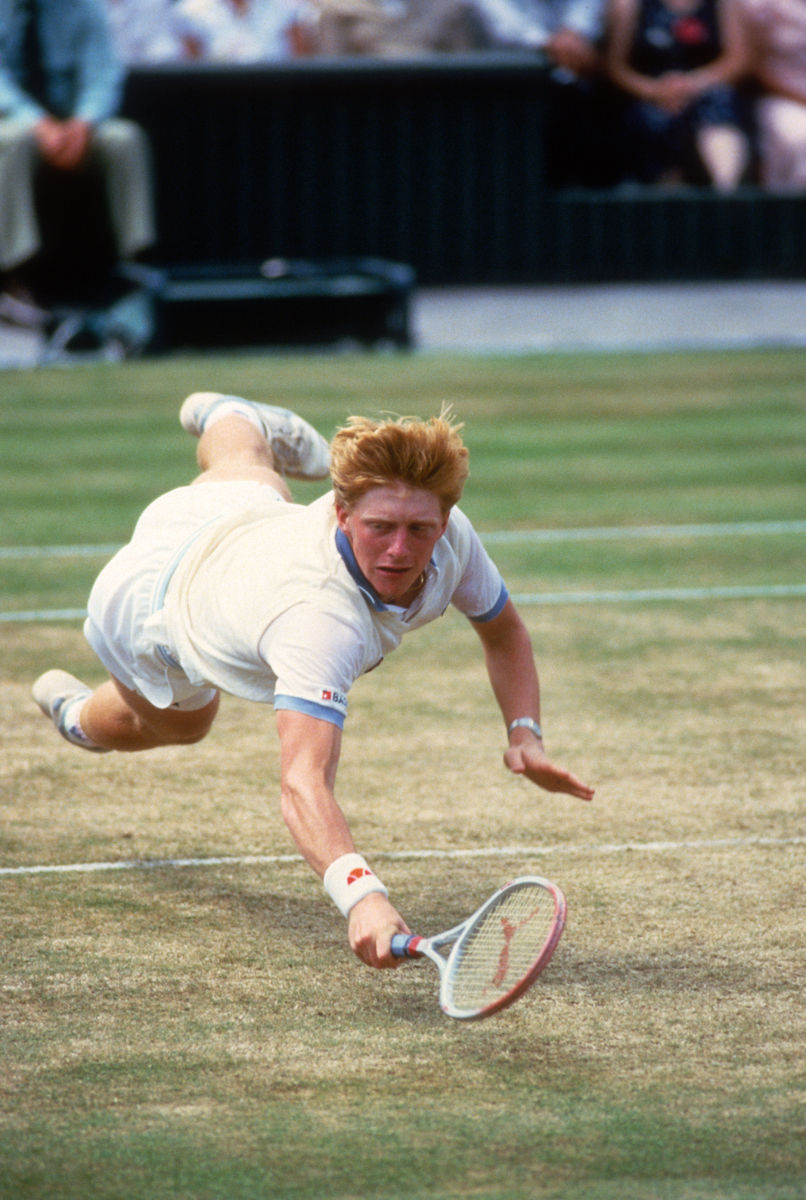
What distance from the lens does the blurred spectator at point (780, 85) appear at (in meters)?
20.9

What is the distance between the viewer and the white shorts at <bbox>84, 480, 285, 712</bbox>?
16.6ft

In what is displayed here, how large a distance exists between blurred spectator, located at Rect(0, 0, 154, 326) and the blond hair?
13.8 meters

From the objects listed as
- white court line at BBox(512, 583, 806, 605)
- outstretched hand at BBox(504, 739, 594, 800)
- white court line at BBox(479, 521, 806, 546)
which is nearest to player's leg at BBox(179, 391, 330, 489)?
outstretched hand at BBox(504, 739, 594, 800)

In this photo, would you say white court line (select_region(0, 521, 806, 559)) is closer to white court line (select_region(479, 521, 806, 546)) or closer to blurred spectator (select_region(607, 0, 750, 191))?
white court line (select_region(479, 521, 806, 546))

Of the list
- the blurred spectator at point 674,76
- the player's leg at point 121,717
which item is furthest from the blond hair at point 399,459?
the blurred spectator at point 674,76

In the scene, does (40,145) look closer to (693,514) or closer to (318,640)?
(693,514)

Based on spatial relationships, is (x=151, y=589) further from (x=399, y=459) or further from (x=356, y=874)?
(x=356, y=874)

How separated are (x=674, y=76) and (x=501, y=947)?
18001 millimetres

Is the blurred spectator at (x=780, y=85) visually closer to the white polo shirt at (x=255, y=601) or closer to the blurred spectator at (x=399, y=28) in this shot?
the blurred spectator at (x=399, y=28)

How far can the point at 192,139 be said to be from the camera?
20438mm

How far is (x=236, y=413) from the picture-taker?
6109mm

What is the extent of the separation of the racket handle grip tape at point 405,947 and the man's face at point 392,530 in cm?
87

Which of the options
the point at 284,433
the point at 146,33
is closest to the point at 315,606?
the point at 284,433

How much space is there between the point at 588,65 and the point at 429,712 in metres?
14.9
